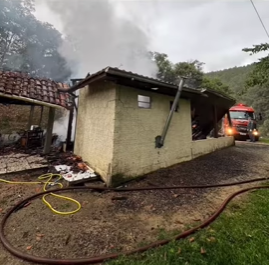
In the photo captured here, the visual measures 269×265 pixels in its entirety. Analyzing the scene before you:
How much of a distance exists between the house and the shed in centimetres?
93

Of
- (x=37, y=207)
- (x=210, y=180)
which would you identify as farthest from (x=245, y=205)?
(x=37, y=207)

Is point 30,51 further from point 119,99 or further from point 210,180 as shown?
point 210,180

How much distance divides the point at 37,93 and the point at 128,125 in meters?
4.23

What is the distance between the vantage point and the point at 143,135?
6207 millimetres

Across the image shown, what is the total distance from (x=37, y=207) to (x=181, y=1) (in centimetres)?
1274

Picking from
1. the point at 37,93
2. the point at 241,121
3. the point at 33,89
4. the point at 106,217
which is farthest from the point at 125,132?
the point at 241,121

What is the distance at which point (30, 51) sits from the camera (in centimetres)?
2048

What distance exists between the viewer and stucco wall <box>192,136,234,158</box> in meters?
8.31

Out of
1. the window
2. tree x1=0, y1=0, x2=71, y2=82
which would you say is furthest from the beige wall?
tree x1=0, y1=0, x2=71, y2=82

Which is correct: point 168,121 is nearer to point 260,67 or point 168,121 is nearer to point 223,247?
point 260,67

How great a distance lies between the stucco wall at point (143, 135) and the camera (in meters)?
5.62

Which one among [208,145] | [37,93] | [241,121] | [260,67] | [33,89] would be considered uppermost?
[260,67]

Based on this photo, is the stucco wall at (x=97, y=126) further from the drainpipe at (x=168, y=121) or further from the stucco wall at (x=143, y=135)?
the drainpipe at (x=168, y=121)

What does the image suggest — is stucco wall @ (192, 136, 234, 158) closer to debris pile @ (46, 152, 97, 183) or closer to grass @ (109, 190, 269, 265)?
debris pile @ (46, 152, 97, 183)
